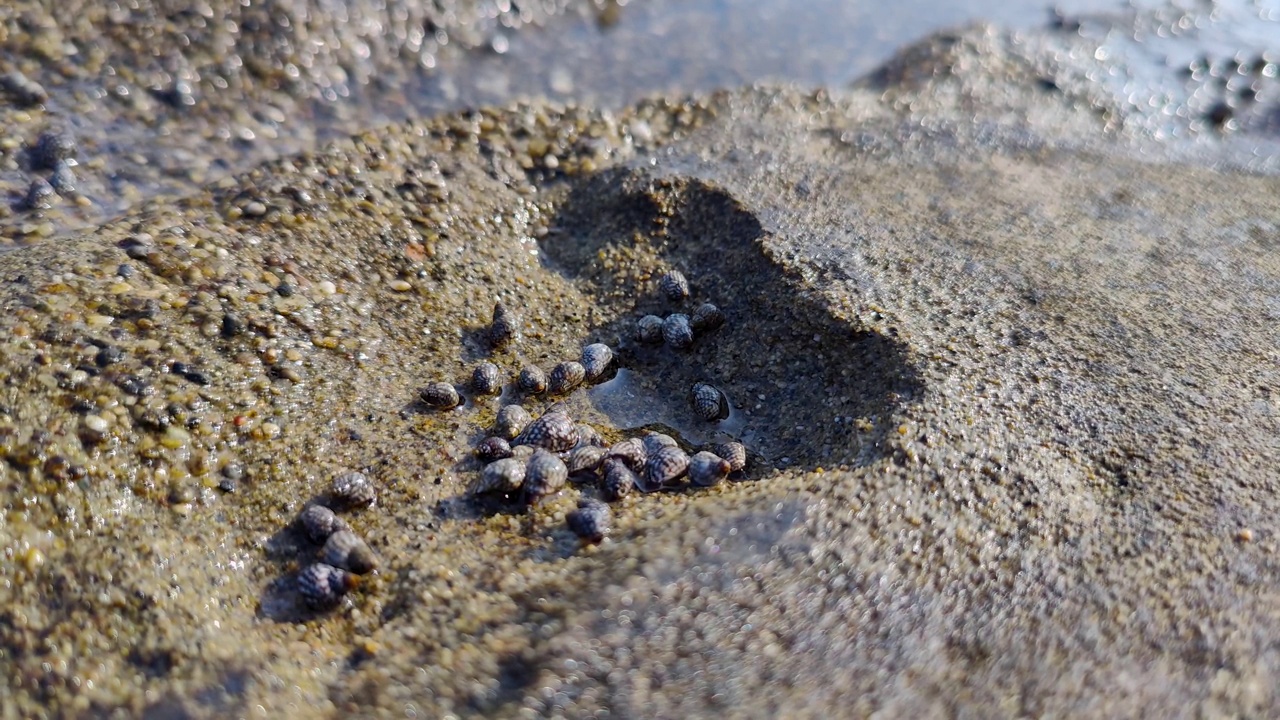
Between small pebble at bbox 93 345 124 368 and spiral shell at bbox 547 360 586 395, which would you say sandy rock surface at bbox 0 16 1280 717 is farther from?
spiral shell at bbox 547 360 586 395

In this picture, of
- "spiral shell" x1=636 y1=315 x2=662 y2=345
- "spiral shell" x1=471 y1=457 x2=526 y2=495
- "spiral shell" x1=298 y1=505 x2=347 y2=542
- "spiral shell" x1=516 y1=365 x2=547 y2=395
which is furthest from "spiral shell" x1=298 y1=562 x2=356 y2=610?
"spiral shell" x1=636 y1=315 x2=662 y2=345

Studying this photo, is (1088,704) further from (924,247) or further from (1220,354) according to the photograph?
(924,247)

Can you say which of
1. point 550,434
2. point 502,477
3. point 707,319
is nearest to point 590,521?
point 502,477

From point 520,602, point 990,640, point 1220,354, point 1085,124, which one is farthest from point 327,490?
point 1085,124

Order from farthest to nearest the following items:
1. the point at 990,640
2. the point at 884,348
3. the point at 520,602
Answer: the point at 884,348
the point at 520,602
the point at 990,640

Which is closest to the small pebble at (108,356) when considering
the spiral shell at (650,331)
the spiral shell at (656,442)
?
the spiral shell at (656,442)
